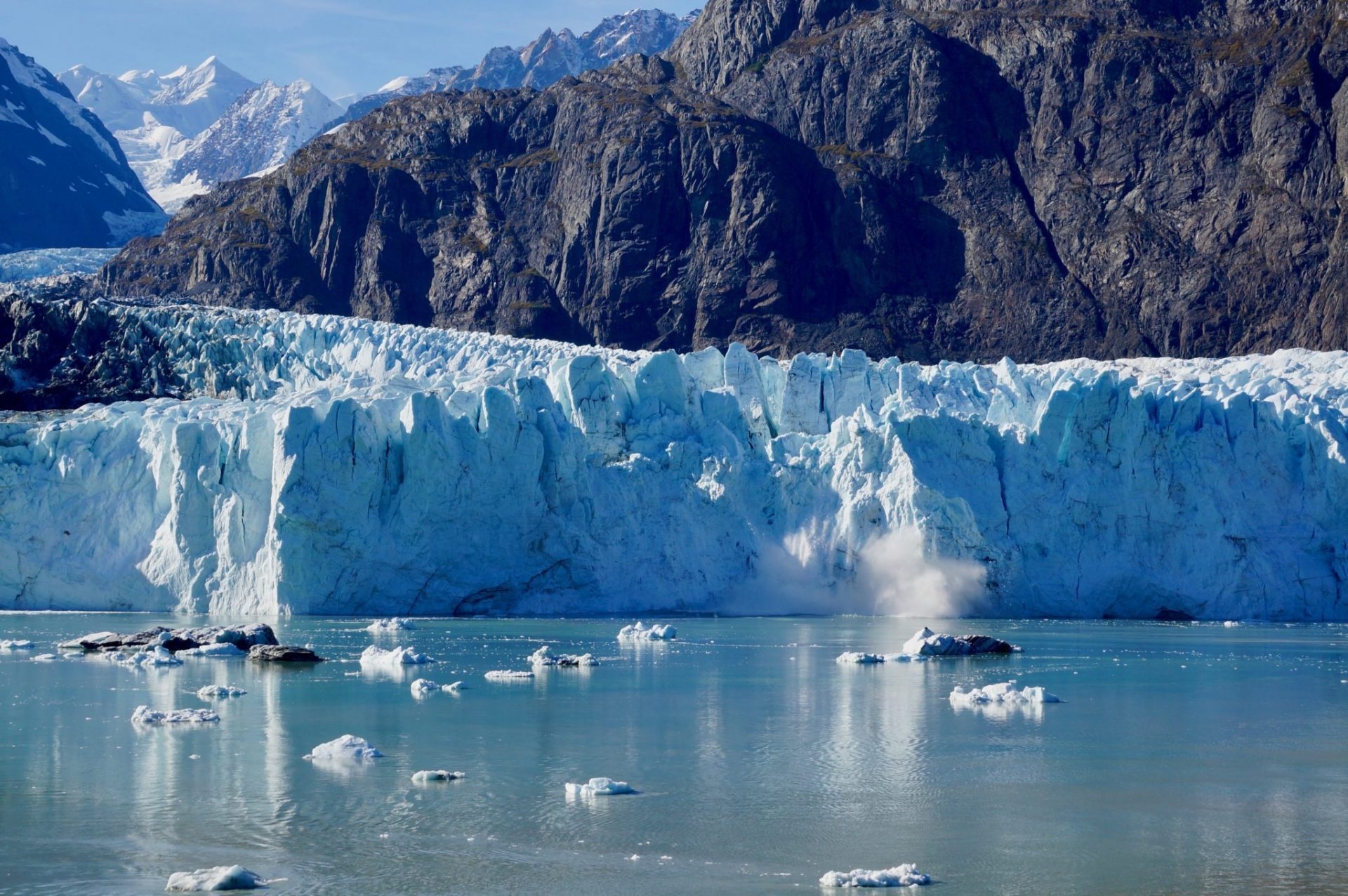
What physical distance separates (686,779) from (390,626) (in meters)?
15.5

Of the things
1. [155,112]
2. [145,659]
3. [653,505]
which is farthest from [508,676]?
[155,112]

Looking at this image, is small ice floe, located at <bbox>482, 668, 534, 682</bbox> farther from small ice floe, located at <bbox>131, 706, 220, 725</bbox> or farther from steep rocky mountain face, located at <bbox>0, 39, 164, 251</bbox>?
steep rocky mountain face, located at <bbox>0, 39, 164, 251</bbox>

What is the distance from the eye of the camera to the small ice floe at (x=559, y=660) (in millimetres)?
23734

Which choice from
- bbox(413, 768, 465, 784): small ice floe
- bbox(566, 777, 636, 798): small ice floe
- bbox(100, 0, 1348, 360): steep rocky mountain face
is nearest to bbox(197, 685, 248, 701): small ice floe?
bbox(413, 768, 465, 784): small ice floe

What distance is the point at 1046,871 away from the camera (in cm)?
1126

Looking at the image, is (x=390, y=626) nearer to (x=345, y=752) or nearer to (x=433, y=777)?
(x=345, y=752)

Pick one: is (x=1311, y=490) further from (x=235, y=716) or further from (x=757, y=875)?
(x=757, y=875)

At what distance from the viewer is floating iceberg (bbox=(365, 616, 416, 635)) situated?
28.8m

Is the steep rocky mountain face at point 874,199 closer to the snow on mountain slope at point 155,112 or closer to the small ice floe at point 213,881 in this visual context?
the small ice floe at point 213,881

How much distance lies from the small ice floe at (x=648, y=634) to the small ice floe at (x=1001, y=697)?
9102mm

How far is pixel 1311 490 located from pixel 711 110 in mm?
45916

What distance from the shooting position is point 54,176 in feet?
372

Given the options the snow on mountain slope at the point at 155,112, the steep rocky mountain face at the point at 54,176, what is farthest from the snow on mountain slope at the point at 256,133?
the steep rocky mountain face at the point at 54,176

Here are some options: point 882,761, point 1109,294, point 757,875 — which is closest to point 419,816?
point 757,875
